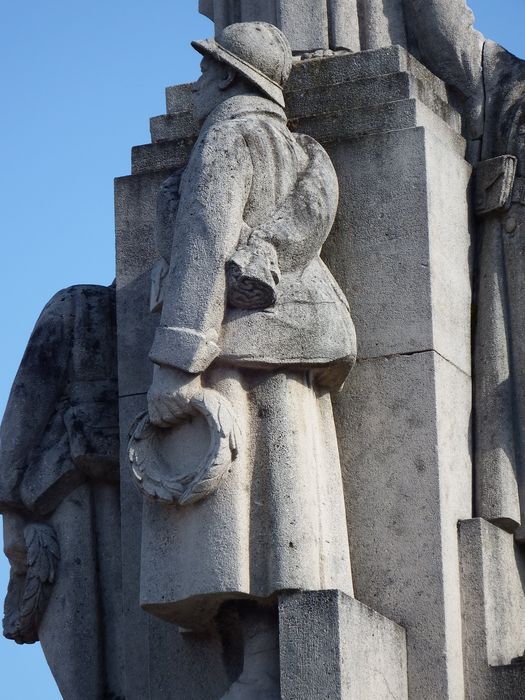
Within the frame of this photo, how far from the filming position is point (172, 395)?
13375 mm

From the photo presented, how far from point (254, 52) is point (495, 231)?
6.35 ft

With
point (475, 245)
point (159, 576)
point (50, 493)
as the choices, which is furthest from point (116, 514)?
point (475, 245)

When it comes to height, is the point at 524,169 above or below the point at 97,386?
above

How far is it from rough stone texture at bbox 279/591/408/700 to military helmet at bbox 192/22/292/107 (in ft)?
11.0

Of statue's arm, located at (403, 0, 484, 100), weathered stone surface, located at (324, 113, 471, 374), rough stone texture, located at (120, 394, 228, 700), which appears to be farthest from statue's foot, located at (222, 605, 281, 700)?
statue's arm, located at (403, 0, 484, 100)

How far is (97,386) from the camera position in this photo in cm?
1522

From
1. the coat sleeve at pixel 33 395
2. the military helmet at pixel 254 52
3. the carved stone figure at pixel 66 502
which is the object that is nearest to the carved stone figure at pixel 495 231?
the military helmet at pixel 254 52

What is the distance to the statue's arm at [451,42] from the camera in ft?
50.4

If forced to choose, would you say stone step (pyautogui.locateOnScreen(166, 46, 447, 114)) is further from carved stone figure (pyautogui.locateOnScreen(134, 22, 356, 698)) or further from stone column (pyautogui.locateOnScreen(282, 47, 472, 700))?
carved stone figure (pyautogui.locateOnScreen(134, 22, 356, 698))

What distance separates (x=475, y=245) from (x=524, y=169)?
577 mm

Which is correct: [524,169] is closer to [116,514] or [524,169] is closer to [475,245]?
[475,245]

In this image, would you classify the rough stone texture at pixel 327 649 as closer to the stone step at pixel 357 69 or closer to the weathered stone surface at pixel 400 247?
the weathered stone surface at pixel 400 247

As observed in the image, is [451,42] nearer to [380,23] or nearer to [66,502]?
[380,23]

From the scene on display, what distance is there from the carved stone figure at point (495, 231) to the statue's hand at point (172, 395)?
2028 millimetres
